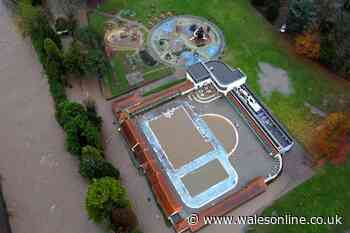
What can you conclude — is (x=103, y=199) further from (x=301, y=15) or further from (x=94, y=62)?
(x=301, y=15)

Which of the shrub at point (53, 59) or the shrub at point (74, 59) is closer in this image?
the shrub at point (53, 59)

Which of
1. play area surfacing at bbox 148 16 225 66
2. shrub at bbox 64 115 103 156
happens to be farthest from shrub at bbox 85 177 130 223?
play area surfacing at bbox 148 16 225 66

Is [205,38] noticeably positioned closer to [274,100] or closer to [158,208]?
[274,100]

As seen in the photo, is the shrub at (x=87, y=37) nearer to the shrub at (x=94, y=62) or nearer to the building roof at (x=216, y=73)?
the shrub at (x=94, y=62)

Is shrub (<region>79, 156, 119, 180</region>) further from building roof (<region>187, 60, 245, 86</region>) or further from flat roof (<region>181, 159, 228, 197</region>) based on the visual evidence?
building roof (<region>187, 60, 245, 86</region>)

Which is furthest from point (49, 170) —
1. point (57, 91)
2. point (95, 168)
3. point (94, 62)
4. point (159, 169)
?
point (94, 62)

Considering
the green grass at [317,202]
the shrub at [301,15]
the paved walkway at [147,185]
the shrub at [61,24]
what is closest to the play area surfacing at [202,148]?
the paved walkway at [147,185]
